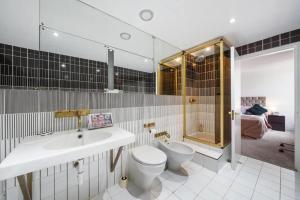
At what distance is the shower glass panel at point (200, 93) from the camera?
9.18 feet

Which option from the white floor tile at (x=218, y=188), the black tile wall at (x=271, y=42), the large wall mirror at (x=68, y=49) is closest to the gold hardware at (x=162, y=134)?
the large wall mirror at (x=68, y=49)

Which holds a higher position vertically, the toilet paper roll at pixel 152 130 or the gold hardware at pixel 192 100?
the gold hardware at pixel 192 100

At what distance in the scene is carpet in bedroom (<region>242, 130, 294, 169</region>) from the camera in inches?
89.8

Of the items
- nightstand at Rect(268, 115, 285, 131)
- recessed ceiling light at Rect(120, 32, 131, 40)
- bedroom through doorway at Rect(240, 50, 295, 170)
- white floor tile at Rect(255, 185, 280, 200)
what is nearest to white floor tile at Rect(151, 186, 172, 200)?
white floor tile at Rect(255, 185, 280, 200)

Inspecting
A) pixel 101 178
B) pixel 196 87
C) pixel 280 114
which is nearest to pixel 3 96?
pixel 101 178

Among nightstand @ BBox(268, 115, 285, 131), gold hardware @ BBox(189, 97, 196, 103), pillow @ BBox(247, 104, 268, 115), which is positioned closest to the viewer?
gold hardware @ BBox(189, 97, 196, 103)

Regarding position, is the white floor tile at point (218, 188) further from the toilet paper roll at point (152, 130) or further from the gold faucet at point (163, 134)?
the toilet paper roll at point (152, 130)

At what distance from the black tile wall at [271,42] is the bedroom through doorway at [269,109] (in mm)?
204

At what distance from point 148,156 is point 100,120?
29.2 inches

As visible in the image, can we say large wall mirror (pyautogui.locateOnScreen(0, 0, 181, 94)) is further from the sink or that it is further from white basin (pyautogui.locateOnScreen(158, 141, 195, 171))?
white basin (pyautogui.locateOnScreen(158, 141, 195, 171))

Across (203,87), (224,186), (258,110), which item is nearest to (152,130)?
(224,186)

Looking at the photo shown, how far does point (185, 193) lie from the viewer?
5.03ft

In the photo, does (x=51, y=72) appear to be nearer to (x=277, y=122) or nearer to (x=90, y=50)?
(x=90, y=50)

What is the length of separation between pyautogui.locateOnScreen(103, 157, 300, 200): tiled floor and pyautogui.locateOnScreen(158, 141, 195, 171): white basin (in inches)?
5.9
